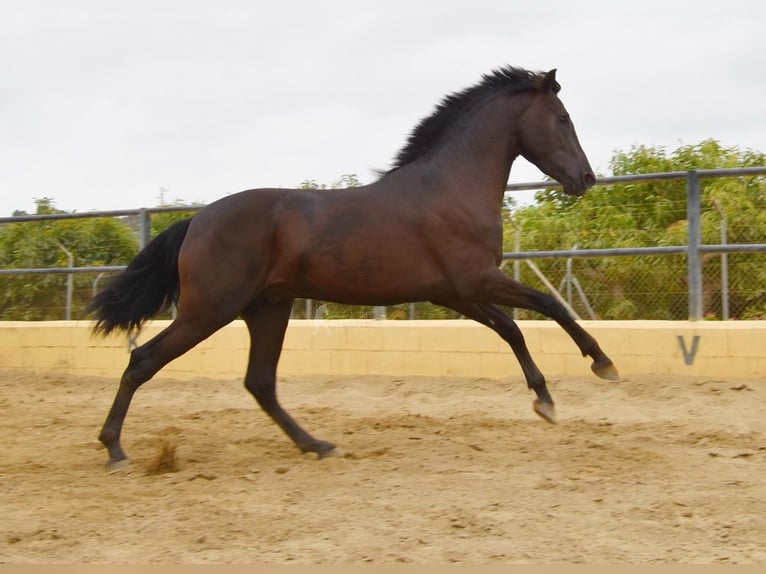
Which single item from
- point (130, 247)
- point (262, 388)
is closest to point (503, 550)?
point (262, 388)

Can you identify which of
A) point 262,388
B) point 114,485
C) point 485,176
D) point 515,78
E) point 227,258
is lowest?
point 114,485

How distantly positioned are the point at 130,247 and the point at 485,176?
644cm

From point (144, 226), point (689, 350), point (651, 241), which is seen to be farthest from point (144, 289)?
point (651, 241)

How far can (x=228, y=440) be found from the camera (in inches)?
246

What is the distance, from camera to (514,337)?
19.2 feet

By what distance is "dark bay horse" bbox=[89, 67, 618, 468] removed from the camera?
556 centimetres

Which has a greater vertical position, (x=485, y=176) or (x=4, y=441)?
(x=485, y=176)

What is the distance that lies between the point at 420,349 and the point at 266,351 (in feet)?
7.61

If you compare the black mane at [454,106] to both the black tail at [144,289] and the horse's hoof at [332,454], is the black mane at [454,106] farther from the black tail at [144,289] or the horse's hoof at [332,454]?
the horse's hoof at [332,454]

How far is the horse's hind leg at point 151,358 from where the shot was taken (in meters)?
5.51

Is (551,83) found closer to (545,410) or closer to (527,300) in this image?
(527,300)

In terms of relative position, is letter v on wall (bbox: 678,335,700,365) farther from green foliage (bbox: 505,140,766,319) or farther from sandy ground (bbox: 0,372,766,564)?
green foliage (bbox: 505,140,766,319)

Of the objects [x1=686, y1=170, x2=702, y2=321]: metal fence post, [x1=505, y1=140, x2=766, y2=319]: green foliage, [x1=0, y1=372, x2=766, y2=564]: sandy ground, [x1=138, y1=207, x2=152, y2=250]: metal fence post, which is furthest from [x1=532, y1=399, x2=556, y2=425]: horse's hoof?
[x1=138, y1=207, x2=152, y2=250]: metal fence post

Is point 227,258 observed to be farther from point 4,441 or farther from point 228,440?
point 4,441
